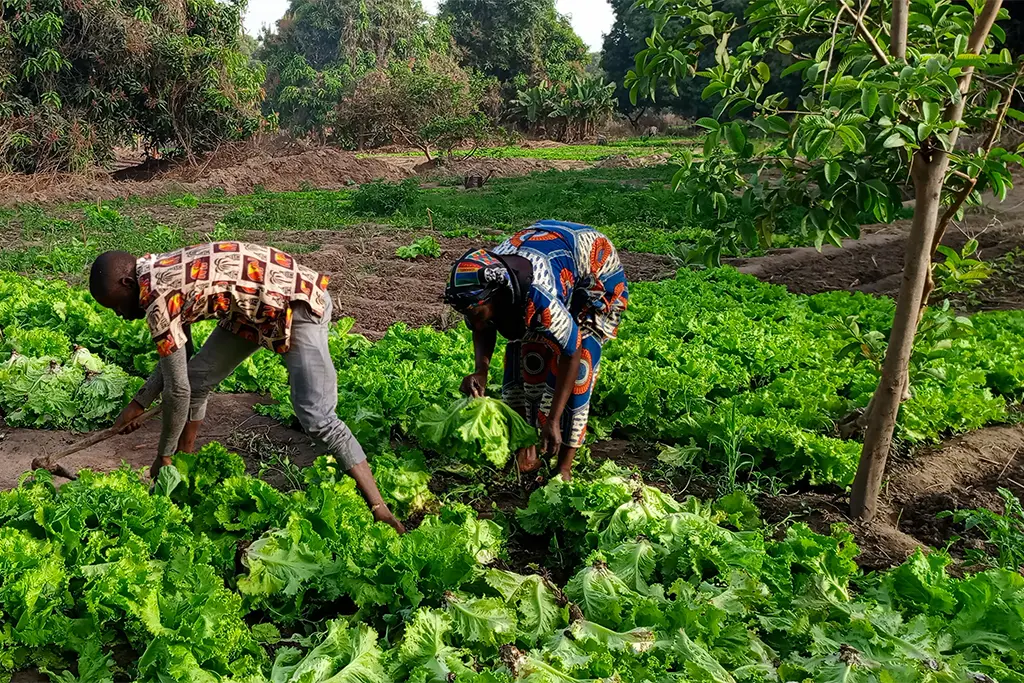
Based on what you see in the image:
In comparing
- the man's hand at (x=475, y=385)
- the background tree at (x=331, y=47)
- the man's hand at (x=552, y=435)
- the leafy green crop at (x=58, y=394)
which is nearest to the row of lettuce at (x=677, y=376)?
the leafy green crop at (x=58, y=394)

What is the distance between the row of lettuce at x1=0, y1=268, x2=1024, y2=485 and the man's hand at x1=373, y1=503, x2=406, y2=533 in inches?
24.7

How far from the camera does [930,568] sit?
137 inches

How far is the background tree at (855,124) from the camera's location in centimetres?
292

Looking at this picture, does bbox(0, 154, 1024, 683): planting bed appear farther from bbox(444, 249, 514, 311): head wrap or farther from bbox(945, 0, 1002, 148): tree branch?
bbox(945, 0, 1002, 148): tree branch

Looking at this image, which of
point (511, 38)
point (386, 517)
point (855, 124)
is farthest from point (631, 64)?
point (855, 124)

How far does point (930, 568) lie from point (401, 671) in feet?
7.44

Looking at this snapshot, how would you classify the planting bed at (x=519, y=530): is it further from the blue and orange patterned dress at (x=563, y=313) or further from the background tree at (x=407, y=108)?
the background tree at (x=407, y=108)

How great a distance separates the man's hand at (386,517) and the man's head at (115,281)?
1.53m

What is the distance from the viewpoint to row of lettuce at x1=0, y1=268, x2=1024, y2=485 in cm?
507

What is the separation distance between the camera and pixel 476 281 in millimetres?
3889

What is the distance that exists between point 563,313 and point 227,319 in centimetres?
170

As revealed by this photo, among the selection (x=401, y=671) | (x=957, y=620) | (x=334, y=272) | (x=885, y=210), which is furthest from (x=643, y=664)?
(x=334, y=272)

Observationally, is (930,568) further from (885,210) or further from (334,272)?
(334,272)

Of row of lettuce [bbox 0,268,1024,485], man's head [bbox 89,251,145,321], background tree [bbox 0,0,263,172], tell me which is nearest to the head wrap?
row of lettuce [bbox 0,268,1024,485]
